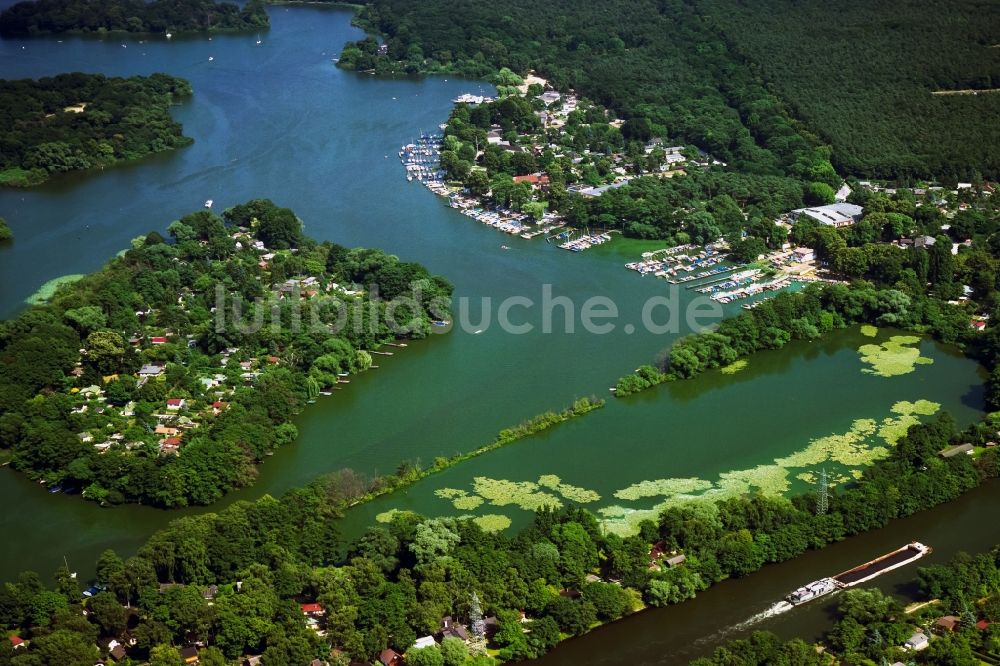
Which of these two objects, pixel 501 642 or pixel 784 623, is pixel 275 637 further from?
pixel 784 623

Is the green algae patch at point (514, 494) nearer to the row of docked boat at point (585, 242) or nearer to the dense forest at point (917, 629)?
the dense forest at point (917, 629)

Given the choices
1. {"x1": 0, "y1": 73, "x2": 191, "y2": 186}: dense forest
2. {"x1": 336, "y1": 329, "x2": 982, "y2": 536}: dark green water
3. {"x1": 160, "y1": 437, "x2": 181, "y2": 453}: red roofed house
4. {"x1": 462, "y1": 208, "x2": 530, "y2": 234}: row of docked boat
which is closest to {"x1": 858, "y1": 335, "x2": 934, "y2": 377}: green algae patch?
{"x1": 336, "y1": 329, "x2": 982, "y2": 536}: dark green water

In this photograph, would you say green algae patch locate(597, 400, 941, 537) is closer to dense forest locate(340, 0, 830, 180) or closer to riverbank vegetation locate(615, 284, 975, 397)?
riverbank vegetation locate(615, 284, 975, 397)

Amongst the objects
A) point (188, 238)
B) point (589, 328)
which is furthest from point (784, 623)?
point (188, 238)

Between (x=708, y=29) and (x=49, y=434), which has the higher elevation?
(x=708, y=29)

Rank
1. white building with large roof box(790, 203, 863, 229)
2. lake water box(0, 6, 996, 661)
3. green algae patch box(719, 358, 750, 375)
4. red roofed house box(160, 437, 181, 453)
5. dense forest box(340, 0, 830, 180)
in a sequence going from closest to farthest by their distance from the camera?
lake water box(0, 6, 996, 661)
red roofed house box(160, 437, 181, 453)
green algae patch box(719, 358, 750, 375)
white building with large roof box(790, 203, 863, 229)
dense forest box(340, 0, 830, 180)

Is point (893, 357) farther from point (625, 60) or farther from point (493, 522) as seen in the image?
point (625, 60)
